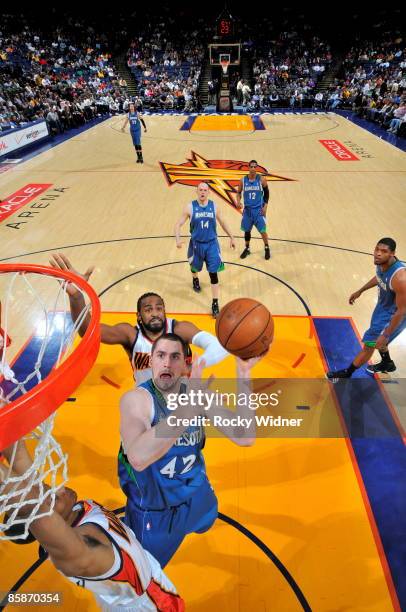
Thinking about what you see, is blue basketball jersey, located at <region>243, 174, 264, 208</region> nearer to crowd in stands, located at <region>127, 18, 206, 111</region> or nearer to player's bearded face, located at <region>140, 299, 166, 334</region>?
player's bearded face, located at <region>140, 299, 166, 334</region>

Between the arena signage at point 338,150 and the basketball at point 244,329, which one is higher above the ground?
the arena signage at point 338,150

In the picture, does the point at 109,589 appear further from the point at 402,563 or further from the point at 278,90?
the point at 278,90

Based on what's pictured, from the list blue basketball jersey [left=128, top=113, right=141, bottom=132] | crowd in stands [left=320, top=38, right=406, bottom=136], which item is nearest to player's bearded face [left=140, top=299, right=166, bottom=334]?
blue basketball jersey [left=128, top=113, right=141, bottom=132]

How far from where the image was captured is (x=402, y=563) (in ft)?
8.91

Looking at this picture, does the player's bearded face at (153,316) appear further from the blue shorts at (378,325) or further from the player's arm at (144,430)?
the blue shorts at (378,325)

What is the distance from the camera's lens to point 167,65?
25.1 meters

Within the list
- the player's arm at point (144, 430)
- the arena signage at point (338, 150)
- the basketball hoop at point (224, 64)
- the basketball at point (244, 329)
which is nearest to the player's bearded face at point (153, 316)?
the basketball at point (244, 329)

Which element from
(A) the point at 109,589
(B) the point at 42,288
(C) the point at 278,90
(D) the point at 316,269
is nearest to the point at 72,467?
(A) the point at 109,589

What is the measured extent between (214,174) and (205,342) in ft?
28.6

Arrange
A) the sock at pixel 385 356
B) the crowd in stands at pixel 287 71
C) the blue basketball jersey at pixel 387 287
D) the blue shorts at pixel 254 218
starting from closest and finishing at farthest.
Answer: the blue basketball jersey at pixel 387 287 < the sock at pixel 385 356 < the blue shorts at pixel 254 218 < the crowd in stands at pixel 287 71

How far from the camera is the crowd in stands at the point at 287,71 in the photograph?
2130 centimetres

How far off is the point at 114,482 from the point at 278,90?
23.4 metres

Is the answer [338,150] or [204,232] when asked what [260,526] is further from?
[338,150]

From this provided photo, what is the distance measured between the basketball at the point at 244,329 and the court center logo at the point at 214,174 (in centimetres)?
674
